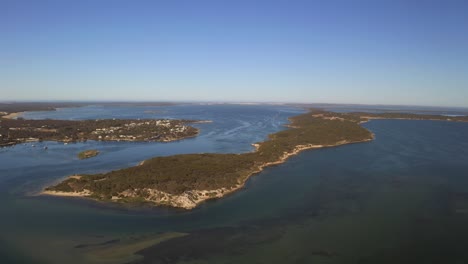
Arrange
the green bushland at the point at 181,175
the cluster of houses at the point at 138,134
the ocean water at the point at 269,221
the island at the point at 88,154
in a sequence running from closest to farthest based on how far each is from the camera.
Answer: the ocean water at the point at 269,221 < the green bushland at the point at 181,175 < the island at the point at 88,154 < the cluster of houses at the point at 138,134

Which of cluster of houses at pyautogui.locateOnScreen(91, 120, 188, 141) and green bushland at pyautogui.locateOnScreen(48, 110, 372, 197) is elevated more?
cluster of houses at pyautogui.locateOnScreen(91, 120, 188, 141)

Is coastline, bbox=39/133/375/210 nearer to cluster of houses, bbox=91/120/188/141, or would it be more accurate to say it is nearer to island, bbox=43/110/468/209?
island, bbox=43/110/468/209

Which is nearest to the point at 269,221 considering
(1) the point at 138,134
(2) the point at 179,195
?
(2) the point at 179,195

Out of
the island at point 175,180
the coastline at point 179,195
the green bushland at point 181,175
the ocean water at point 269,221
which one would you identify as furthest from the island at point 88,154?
the coastline at point 179,195

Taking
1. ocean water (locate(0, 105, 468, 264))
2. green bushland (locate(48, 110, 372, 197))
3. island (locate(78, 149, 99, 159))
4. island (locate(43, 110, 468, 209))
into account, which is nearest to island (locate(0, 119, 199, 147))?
island (locate(78, 149, 99, 159))

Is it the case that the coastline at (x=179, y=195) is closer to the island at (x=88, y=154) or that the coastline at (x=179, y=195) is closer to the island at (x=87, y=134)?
the island at (x=88, y=154)

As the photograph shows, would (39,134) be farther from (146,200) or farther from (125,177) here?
(146,200)

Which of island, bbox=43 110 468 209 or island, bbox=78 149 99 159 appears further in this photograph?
island, bbox=78 149 99 159

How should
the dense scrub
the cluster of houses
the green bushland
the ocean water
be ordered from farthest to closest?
1. the cluster of houses
2. the dense scrub
3. the green bushland
4. the ocean water
